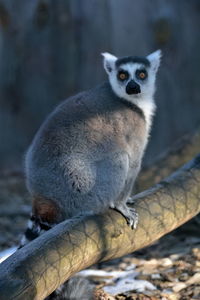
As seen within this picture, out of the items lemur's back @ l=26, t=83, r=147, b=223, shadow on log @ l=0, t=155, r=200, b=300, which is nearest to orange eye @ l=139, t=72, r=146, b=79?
lemur's back @ l=26, t=83, r=147, b=223

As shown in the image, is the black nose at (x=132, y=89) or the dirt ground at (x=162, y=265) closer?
the dirt ground at (x=162, y=265)

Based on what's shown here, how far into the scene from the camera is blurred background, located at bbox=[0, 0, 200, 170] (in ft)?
26.6

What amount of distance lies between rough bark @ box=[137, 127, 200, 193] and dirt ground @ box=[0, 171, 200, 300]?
1728 mm

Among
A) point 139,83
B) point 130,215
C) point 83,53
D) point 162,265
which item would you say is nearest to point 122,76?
point 139,83

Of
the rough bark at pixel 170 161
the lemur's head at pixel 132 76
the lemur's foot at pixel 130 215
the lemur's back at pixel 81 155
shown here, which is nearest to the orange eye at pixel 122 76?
the lemur's head at pixel 132 76

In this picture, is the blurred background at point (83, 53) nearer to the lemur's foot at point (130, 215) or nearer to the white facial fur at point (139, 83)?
the white facial fur at point (139, 83)

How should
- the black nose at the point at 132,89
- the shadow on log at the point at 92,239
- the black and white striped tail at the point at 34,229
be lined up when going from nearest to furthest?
1. the shadow on log at the point at 92,239
2. the black and white striped tail at the point at 34,229
3. the black nose at the point at 132,89

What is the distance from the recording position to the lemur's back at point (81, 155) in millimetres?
3947

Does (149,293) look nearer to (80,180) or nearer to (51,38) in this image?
(80,180)

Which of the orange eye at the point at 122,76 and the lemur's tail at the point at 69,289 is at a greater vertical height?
the orange eye at the point at 122,76

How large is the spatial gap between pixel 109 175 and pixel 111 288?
35.6 inches

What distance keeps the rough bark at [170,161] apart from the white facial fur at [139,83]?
2347 mm

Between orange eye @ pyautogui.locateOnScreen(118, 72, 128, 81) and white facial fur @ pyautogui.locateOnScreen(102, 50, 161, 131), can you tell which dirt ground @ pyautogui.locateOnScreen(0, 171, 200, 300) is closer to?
white facial fur @ pyautogui.locateOnScreen(102, 50, 161, 131)

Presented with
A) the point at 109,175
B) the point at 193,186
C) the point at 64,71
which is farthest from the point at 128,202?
the point at 64,71
